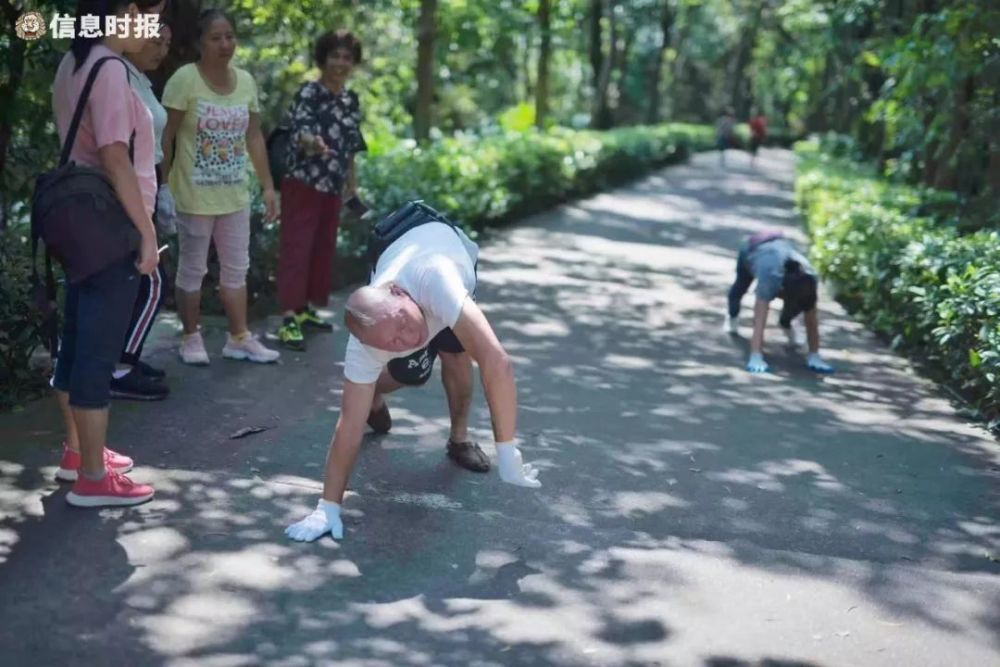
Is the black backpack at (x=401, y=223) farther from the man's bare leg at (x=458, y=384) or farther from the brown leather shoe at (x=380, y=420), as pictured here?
the brown leather shoe at (x=380, y=420)

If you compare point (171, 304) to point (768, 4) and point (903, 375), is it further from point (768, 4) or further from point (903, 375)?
point (768, 4)

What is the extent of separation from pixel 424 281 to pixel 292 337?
3512mm

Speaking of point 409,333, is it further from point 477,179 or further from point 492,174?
point 492,174

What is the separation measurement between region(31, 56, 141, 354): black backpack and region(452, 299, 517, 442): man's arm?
4.53ft

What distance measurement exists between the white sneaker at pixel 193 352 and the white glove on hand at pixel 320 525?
2.73 meters

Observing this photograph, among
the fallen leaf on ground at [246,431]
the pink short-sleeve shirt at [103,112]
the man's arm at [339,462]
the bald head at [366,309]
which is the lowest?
the fallen leaf on ground at [246,431]

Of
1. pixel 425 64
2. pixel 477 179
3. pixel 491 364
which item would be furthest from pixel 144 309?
pixel 425 64

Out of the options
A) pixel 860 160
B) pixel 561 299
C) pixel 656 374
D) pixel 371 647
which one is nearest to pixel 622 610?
pixel 371 647

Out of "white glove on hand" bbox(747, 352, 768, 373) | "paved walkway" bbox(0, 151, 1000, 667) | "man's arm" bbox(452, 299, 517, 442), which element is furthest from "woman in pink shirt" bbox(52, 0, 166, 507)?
"white glove on hand" bbox(747, 352, 768, 373)

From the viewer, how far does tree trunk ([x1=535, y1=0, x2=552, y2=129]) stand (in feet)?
84.9

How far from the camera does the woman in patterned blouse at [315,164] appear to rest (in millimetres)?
8008

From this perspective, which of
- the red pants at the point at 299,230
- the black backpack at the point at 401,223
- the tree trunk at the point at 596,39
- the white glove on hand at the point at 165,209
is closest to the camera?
the black backpack at the point at 401,223

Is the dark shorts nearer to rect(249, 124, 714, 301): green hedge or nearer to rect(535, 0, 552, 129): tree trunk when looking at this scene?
rect(249, 124, 714, 301): green hedge

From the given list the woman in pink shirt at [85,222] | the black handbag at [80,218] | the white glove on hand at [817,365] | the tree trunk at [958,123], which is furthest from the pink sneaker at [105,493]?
the tree trunk at [958,123]
